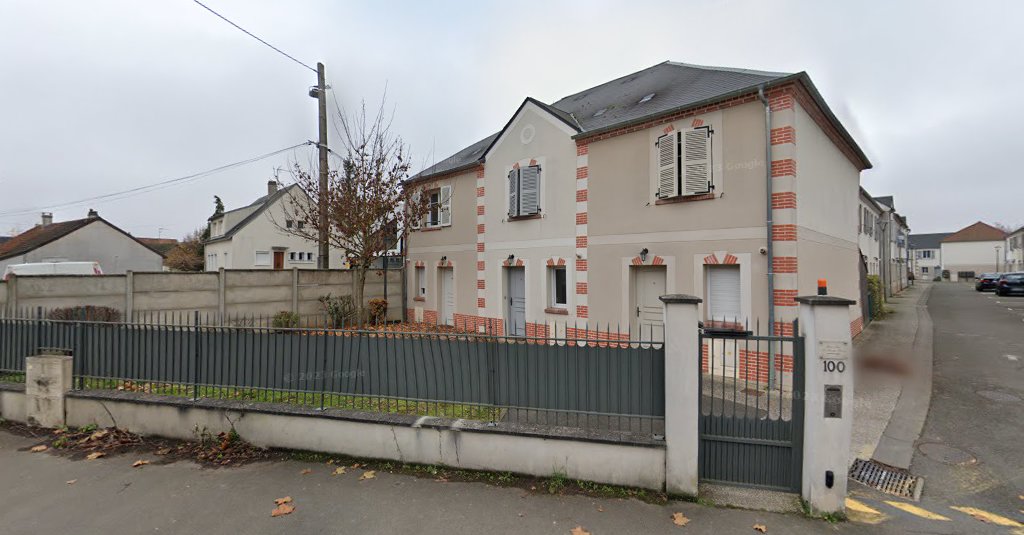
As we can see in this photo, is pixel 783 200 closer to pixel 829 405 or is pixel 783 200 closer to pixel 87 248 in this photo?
pixel 829 405

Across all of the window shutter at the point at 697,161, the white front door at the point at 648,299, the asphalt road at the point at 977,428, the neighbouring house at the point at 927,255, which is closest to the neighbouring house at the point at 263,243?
the white front door at the point at 648,299

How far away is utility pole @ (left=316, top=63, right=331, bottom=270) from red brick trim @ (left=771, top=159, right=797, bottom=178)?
11212 mm

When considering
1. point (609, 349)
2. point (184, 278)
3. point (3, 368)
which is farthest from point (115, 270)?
point (609, 349)

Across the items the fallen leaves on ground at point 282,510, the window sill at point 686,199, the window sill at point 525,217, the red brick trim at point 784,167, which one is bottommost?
the fallen leaves on ground at point 282,510

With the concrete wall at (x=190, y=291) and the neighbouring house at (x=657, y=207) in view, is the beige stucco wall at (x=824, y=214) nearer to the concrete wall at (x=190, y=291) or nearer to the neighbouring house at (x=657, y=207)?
the neighbouring house at (x=657, y=207)

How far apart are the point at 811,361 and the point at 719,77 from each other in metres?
7.71

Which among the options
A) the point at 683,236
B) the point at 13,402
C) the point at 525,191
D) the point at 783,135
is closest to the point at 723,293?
the point at 683,236

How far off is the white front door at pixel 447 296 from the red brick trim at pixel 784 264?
9.82 meters

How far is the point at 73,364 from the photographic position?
19.0ft

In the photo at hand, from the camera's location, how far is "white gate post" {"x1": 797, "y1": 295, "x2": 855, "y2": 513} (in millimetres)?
3703

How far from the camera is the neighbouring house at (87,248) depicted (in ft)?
83.1

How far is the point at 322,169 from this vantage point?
42.4ft

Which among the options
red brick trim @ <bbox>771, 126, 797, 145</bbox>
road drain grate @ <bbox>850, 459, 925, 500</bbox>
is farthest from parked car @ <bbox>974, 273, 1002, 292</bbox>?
road drain grate @ <bbox>850, 459, 925, 500</bbox>

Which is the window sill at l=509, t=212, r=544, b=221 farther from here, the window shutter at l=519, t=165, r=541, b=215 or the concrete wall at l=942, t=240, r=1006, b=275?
the concrete wall at l=942, t=240, r=1006, b=275
